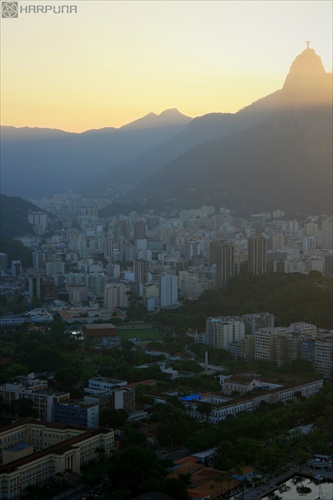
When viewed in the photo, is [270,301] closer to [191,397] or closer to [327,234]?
[191,397]

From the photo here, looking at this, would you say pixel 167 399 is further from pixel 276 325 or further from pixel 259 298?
pixel 259 298

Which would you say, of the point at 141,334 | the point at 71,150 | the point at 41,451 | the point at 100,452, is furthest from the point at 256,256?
the point at 71,150

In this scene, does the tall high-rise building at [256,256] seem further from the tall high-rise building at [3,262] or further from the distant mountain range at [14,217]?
the distant mountain range at [14,217]

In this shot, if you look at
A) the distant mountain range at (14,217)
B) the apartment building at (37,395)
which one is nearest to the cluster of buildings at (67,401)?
the apartment building at (37,395)

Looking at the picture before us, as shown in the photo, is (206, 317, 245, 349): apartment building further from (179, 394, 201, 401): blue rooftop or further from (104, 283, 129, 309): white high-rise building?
(104, 283, 129, 309): white high-rise building

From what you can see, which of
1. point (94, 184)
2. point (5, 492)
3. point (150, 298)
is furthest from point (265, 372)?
point (94, 184)

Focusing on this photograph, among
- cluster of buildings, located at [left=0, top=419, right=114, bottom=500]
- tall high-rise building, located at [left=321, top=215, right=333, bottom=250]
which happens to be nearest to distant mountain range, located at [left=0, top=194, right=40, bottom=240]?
tall high-rise building, located at [left=321, top=215, right=333, bottom=250]

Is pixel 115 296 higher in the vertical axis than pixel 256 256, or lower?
lower
